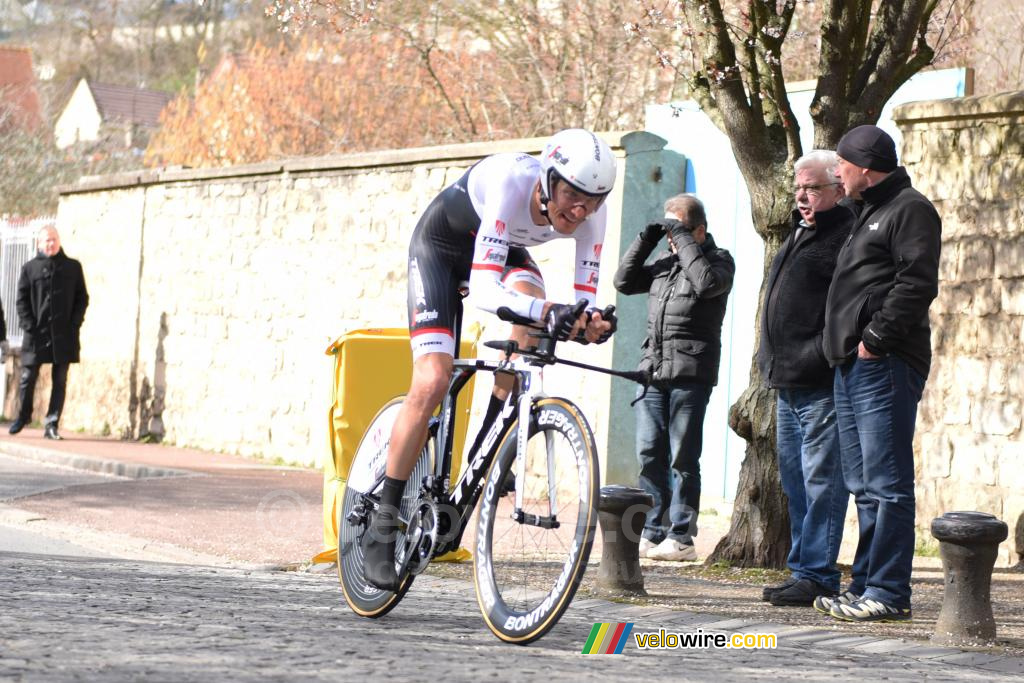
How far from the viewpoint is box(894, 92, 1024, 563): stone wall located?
936 cm

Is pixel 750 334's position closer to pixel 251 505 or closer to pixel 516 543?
pixel 251 505

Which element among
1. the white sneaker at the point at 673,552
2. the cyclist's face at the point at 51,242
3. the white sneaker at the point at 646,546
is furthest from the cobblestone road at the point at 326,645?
the cyclist's face at the point at 51,242

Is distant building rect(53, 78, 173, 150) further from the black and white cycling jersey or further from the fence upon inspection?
the black and white cycling jersey

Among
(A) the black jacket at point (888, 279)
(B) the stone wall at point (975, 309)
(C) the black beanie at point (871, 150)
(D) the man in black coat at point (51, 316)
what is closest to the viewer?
(A) the black jacket at point (888, 279)

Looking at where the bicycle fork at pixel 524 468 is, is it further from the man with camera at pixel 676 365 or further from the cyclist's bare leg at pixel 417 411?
the man with camera at pixel 676 365

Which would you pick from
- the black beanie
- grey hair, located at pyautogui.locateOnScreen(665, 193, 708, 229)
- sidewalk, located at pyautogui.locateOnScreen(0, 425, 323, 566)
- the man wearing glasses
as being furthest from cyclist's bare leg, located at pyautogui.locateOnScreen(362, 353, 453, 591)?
grey hair, located at pyautogui.locateOnScreen(665, 193, 708, 229)

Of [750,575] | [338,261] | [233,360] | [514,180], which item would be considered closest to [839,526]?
[750,575]

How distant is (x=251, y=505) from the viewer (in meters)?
11.4

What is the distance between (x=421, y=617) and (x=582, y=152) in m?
2.09

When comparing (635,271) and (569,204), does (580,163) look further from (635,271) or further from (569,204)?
(635,271)

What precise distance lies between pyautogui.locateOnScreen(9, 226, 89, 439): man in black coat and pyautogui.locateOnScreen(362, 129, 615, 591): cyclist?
1144 centimetres

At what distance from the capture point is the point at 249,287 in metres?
15.9

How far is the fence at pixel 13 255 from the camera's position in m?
20.4

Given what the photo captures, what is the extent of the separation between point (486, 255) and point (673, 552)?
12.1 ft
